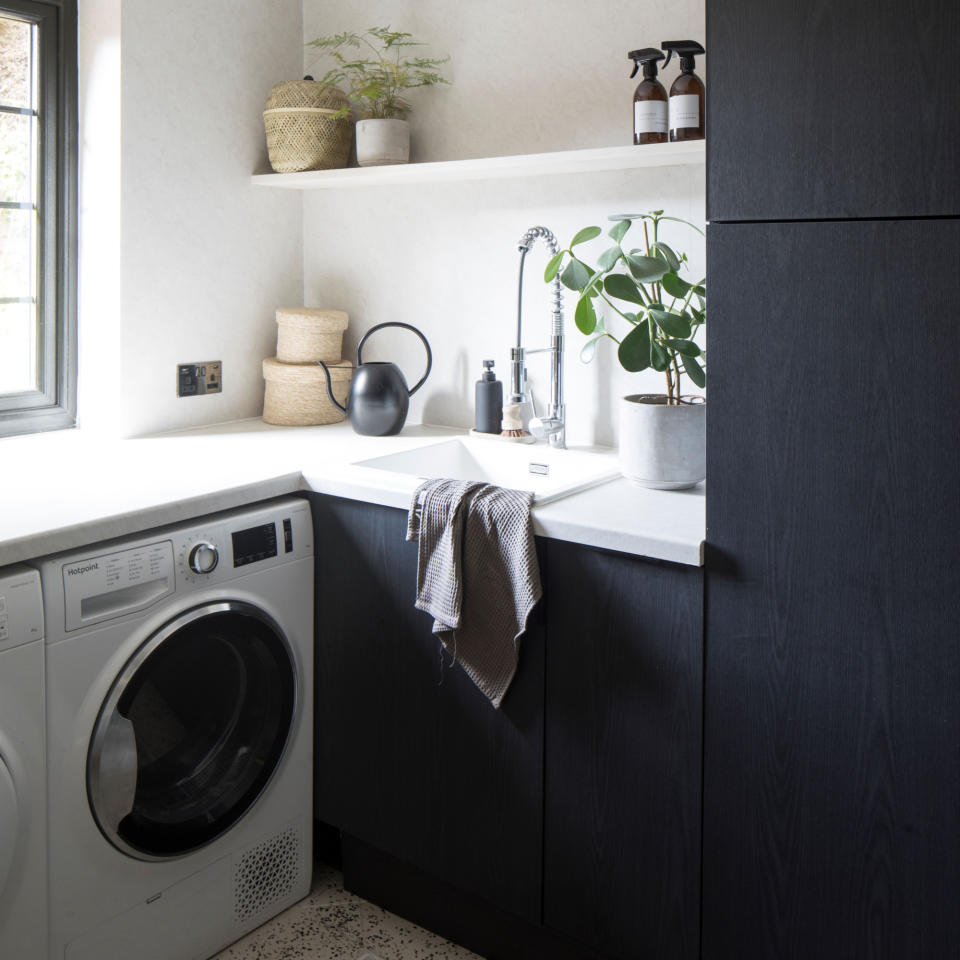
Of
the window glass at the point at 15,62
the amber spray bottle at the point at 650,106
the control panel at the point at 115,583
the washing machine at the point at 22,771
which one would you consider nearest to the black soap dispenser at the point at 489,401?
the amber spray bottle at the point at 650,106

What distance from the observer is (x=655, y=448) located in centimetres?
182

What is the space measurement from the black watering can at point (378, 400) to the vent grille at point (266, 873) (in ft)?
3.11

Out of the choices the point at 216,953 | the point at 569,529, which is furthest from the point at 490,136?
the point at 216,953

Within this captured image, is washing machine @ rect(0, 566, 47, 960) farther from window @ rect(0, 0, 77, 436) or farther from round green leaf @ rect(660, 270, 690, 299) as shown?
round green leaf @ rect(660, 270, 690, 299)

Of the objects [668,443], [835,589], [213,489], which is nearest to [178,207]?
[213,489]

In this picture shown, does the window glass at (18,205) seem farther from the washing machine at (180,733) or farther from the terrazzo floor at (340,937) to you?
the terrazzo floor at (340,937)

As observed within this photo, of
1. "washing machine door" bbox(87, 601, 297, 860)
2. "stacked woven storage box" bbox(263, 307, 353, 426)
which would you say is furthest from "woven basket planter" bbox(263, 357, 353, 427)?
"washing machine door" bbox(87, 601, 297, 860)

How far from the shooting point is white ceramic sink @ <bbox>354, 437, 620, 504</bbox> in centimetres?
218

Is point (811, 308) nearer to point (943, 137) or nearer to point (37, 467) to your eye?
point (943, 137)

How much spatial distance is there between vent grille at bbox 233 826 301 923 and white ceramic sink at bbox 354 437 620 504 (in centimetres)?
80

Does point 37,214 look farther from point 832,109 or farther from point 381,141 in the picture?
point 832,109

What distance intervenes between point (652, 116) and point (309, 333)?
1.08 metres

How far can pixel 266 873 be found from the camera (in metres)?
2.02

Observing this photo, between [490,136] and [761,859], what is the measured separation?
67.4 inches
